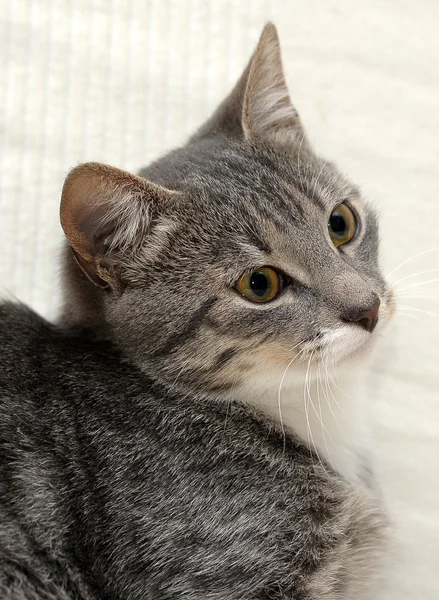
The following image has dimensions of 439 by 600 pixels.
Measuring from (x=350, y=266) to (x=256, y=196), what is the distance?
0.27 metres

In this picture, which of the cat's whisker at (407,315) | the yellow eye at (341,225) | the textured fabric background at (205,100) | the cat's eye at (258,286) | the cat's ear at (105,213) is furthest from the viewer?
the textured fabric background at (205,100)

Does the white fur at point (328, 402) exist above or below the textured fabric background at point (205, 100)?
below

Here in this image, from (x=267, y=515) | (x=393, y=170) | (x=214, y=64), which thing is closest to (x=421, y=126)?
(x=393, y=170)

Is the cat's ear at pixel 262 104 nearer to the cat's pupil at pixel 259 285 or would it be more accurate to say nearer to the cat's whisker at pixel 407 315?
the cat's pupil at pixel 259 285

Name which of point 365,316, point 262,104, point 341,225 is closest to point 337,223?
point 341,225

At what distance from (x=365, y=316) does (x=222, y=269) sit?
0.33 meters

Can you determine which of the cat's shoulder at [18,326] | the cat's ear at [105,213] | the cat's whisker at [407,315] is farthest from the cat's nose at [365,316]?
the cat's shoulder at [18,326]

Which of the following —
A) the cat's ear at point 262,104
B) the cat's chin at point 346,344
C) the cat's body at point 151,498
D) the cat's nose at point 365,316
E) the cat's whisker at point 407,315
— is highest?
the cat's ear at point 262,104

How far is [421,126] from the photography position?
246 cm

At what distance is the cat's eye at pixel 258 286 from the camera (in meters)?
1.67

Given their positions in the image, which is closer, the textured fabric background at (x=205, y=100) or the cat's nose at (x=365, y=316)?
the cat's nose at (x=365, y=316)

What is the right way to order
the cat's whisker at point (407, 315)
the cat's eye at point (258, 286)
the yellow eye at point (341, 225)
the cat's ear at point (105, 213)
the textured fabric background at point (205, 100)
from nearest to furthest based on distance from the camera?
1. the cat's ear at point (105, 213)
2. the cat's eye at point (258, 286)
3. the yellow eye at point (341, 225)
4. the cat's whisker at point (407, 315)
5. the textured fabric background at point (205, 100)

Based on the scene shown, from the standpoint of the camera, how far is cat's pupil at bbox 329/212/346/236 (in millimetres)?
1800

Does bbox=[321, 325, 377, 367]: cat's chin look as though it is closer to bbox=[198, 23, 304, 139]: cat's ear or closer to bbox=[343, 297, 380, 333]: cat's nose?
bbox=[343, 297, 380, 333]: cat's nose
